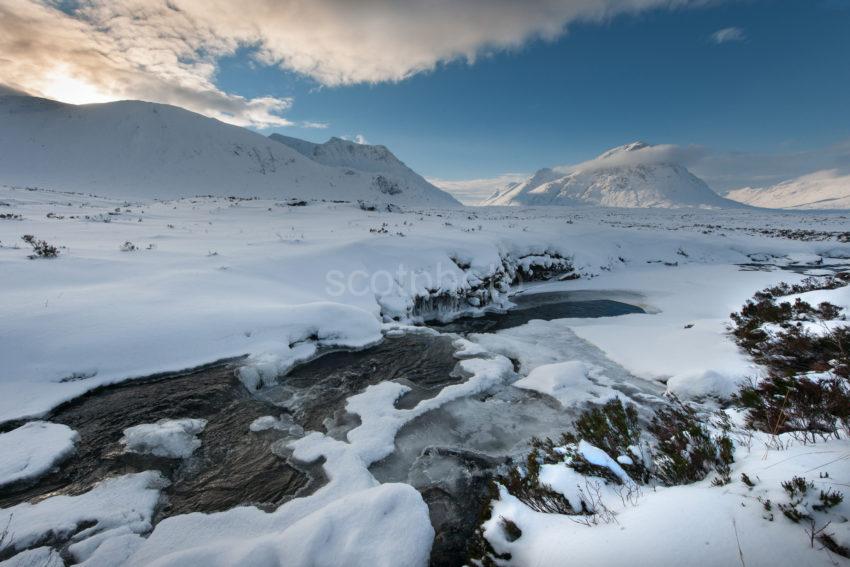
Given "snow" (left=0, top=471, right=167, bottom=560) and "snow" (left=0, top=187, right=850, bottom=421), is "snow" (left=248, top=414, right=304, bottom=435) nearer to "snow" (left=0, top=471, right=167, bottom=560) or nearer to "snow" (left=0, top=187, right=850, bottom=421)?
"snow" (left=0, top=187, right=850, bottom=421)

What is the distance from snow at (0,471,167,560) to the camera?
3.57m

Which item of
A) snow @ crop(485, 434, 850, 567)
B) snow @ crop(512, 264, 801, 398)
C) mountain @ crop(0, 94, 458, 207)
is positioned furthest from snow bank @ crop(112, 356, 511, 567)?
mountain @ crop(0, 94, 458, 207)

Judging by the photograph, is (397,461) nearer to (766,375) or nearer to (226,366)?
(226,366)

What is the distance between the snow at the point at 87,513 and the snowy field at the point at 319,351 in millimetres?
18

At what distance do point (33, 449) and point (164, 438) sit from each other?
1406 millimetres

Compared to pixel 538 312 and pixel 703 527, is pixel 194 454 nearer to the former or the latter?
pixel 703 527

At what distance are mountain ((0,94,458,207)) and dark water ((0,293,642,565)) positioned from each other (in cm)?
5980

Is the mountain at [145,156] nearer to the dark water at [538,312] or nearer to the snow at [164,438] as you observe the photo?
the dark water at [538,312]

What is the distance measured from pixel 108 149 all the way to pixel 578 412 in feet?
299

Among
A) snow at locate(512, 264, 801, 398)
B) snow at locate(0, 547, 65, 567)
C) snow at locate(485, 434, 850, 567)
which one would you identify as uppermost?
snow at locate(485, 434, 850, 567)

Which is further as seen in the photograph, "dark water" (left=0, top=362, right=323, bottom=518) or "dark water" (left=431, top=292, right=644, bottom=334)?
"dark water" (left=431, top=292, right=644, bottom=334)

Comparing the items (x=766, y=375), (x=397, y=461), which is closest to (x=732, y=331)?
(x=766, y=375)

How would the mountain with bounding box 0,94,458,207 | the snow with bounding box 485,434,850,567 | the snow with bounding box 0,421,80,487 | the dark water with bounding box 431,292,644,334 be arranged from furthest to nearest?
the mountain with bounding box 0,94,458,207, the dark water with bounding box 431,292,644,334, the snow with bounding box 0,421,80,487, the snow with bounding box 485,434,850,567

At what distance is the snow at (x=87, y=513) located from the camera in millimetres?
3568
